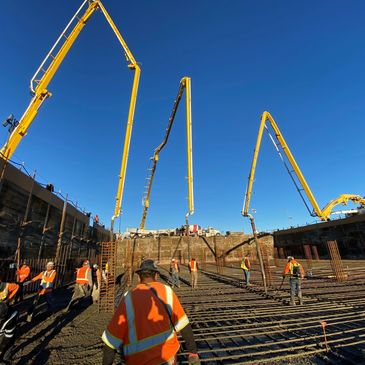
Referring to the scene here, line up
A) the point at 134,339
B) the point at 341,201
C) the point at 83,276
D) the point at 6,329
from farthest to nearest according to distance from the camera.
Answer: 1. the point at 341,201
2. the point at 83,276
3. the point at 6,329
4. the point at 134,339

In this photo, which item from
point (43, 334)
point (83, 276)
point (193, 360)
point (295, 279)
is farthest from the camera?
point (83, 276)

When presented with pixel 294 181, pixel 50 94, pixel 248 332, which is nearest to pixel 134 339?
pixel 248 332

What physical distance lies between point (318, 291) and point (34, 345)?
10.4m

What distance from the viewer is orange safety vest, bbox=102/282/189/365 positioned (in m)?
2.00

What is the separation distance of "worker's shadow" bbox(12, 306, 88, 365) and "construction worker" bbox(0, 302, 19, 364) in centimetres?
28

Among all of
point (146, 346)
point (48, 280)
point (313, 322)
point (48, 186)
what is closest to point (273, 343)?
point (313, 322)

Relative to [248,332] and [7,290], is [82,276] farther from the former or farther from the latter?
[248,332]

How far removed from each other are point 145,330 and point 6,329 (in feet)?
13.2

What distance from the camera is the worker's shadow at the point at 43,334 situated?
484 centimetres

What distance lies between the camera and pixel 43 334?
6289 millimetres

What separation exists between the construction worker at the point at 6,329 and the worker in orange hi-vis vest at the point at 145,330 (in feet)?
11.8

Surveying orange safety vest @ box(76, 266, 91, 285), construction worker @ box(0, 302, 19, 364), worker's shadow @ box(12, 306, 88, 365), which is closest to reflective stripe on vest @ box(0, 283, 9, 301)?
construction worker @ box(0, 302, 19, 364)

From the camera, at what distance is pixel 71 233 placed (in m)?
20.4

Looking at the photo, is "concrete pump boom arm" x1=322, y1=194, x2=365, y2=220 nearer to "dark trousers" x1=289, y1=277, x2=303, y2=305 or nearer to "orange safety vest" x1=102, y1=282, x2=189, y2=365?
"dark trousers" x1=289, y1=277, x2=303, y2=305
